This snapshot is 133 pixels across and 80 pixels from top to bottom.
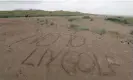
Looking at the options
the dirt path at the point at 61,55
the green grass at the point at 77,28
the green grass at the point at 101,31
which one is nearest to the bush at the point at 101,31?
the green grass at the point at 101,31

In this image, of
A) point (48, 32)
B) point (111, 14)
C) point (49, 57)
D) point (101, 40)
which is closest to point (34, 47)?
point (49, 57)

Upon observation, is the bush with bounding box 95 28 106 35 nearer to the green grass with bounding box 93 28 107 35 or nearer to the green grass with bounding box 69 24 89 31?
the green grass with bounding box 93 28 107 35

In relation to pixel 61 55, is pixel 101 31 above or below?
above

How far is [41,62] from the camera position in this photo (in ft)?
21.1

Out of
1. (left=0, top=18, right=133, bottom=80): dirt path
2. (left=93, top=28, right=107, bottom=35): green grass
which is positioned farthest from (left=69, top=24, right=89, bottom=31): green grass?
(left=93, top=28, right=107, bottom=35): green grass

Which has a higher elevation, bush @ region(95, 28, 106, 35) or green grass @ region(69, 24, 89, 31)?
green grass @ region(69, 24, 89, 31)

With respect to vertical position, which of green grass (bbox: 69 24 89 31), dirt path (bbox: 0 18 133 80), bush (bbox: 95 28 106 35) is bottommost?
dirt path (bbox: 0 18 133 80)

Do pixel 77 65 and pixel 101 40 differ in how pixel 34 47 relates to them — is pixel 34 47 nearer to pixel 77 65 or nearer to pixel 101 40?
pixel 77 65

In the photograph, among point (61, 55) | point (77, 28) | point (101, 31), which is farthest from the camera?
point (77, 28)

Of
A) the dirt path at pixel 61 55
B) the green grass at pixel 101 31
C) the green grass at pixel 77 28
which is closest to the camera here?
the dirt path at pixel 61 55

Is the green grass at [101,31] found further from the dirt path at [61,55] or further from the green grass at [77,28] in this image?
the green grass at [77,28]

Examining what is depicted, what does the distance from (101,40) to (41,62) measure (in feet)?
9.25

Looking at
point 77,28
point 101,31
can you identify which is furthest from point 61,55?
point 101,31

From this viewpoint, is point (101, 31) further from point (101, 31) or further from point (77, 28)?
point (77, 28)
